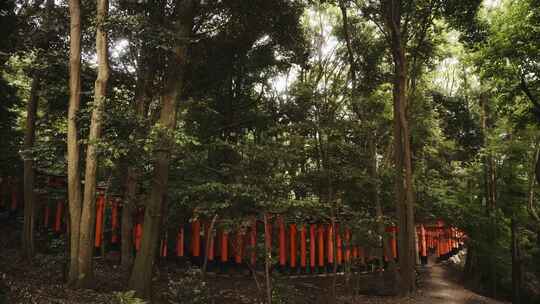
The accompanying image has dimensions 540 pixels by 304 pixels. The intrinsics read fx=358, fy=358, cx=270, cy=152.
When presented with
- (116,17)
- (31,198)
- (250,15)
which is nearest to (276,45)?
(250,15)

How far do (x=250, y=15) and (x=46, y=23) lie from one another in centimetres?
565

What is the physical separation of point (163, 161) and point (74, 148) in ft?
6.35

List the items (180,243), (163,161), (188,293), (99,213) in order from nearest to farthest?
(163,161) → (188,293) → (99,213) → (180,243)

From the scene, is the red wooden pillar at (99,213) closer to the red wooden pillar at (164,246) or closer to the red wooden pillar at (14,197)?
the red wooden pillar at (164,246)

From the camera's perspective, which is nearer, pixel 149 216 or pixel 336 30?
pixel 149 216

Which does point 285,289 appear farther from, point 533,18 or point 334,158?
point 533,18

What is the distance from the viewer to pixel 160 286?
9.77m

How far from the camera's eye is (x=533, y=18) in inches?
366

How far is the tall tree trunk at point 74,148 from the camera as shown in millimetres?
7742

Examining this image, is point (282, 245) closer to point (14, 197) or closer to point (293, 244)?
point (293, 244)

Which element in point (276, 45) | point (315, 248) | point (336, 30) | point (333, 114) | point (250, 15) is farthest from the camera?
point (336, 30)

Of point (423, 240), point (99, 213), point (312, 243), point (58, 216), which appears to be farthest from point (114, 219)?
point (423, 240)

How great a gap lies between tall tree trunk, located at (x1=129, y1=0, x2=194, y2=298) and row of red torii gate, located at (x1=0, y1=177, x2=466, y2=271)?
138 cm

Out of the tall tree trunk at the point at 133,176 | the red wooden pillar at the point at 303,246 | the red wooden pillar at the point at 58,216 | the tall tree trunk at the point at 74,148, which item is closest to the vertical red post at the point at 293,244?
the red wooden pillar at the point at 303,246
